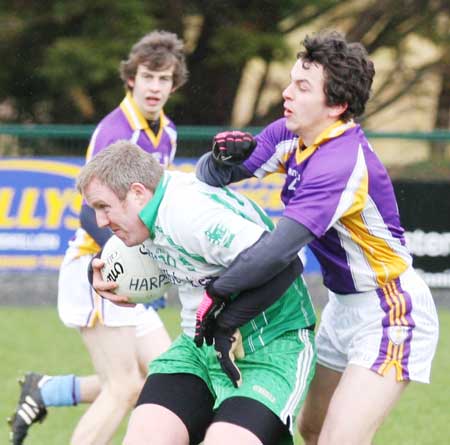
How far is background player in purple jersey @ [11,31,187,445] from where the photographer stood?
5.44 m

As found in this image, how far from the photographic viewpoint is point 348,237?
4121mm

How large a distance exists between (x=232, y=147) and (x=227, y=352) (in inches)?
32.9

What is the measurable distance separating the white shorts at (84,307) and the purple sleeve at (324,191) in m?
1.72

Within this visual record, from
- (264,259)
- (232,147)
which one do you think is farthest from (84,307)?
(264,259)

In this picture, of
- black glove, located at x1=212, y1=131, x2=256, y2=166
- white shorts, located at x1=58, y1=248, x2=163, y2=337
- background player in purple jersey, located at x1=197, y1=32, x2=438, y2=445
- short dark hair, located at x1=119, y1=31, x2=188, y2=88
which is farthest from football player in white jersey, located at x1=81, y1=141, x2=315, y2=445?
short dark hair, located at x1=119, y1=31, x2=188, y2=88

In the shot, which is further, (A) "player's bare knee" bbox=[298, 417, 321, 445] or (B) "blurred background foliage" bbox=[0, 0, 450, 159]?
(B) "blurred background foliage" bbox=[0, 0, 450, 159]

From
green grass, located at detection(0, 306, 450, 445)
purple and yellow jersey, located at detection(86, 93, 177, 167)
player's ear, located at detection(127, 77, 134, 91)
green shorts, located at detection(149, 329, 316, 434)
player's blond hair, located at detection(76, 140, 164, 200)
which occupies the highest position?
player's ear, located at detection(127, 77, 134, 91)

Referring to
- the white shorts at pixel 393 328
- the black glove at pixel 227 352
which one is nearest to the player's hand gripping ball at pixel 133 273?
the black glove at pixel 227 352

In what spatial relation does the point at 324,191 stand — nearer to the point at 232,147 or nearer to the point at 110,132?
the point at 232,147

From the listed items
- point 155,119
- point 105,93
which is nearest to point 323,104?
point 155,119

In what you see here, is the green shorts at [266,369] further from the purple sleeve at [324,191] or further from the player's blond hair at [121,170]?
the player's blond hair at [121,170]

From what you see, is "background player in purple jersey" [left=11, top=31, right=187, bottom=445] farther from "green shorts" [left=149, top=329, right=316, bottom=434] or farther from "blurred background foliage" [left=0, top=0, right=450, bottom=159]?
"blurred background foliage" [left=0, top=0, right=450, bottom=159]

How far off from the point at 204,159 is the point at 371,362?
1030 mm

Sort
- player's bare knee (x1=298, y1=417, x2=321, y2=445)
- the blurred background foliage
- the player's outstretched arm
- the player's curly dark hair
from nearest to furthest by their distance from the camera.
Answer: the player's outstretched arm < the player's curly dark hair < player's bare knee (x1=298, y1=417, x2=321, y2=445) < the blurred background foliage
